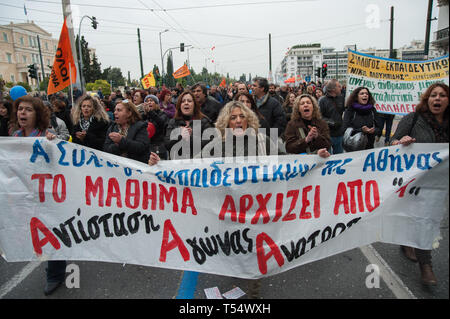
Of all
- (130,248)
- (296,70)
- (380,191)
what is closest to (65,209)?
(130,248)

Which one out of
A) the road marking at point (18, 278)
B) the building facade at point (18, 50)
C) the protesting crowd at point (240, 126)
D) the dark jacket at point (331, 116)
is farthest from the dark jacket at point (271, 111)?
the building facade at point (18, 50)

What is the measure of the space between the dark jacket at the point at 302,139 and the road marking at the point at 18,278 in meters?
2.75

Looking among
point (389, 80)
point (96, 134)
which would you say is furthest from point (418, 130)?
point (389, 80)

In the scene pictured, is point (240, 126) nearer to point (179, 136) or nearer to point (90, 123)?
point (179, 136)

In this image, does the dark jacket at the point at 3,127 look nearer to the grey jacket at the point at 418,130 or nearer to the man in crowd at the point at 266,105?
the man in crowd at the point at 266,105

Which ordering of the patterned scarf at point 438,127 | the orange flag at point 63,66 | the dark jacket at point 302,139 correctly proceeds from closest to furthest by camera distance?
the patterned scarf at point 438,127 < the dark jacket at point 302,139 < the orange flag at point 63,66

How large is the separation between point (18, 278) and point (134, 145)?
1.65m


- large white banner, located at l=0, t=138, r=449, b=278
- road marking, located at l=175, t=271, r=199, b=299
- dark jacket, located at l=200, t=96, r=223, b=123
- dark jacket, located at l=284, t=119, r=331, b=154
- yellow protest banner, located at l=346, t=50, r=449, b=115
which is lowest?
road marking, located at l=175, t=271, r=199, b=299

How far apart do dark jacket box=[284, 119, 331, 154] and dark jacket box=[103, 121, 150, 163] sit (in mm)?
1542

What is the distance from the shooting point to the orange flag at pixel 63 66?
4.16 meters

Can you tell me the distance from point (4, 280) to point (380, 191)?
3458 millimetres

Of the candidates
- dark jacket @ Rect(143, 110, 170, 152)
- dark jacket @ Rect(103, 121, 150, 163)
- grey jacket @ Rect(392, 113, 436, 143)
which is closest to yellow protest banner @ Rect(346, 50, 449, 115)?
grey jacket @ Rect(392, 113, 436, 143)

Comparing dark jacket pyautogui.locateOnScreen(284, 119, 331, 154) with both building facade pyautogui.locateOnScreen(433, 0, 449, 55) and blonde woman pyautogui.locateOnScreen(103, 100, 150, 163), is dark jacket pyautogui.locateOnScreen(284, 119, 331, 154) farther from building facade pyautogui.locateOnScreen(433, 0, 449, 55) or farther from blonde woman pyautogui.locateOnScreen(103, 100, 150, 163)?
blonde woman pyautogui.locateOnScreen(103, 100, 150, 163)

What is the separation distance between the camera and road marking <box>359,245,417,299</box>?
94.6 inches
